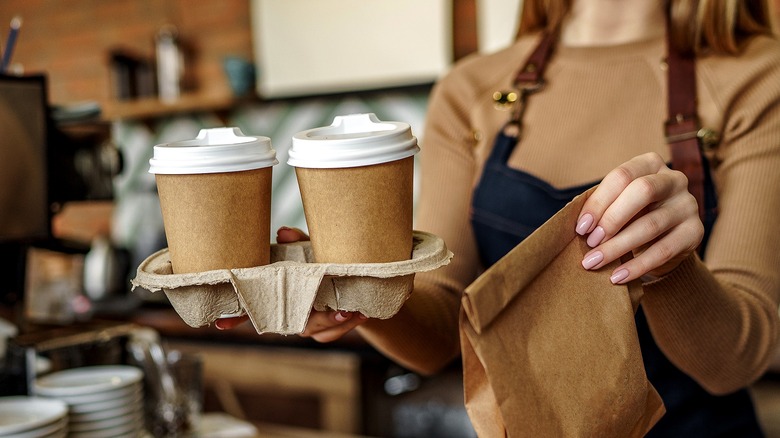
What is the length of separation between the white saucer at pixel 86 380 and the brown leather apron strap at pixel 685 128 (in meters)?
0.95

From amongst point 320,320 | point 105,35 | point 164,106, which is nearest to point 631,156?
point 320,320

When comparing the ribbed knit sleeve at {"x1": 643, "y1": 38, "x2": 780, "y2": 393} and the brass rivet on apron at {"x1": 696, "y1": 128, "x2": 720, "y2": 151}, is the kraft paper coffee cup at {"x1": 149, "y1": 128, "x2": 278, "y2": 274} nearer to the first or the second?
the ribbed knit sleeve at {"x1": 643, "y1": 38, "x2": 780, "y2": 393}

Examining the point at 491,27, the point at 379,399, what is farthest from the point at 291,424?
the point at 491,27

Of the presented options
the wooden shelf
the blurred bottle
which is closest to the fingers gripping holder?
the wooden shelf

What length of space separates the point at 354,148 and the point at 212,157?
13cm

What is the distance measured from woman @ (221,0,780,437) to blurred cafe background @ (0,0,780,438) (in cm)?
55

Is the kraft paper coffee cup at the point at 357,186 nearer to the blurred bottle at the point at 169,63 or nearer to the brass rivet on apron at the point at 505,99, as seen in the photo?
the brass rivet on apron at the point at 505,99

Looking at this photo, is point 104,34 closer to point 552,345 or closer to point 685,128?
point 685,128

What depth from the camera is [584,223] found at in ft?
2.48

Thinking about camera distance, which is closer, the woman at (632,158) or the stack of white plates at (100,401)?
the woman at (632,158)

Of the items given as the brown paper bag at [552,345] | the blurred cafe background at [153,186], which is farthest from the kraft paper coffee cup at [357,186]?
the blurred cafe background at [153,186]

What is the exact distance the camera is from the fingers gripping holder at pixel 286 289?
72 cm

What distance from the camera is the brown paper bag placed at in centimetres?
70

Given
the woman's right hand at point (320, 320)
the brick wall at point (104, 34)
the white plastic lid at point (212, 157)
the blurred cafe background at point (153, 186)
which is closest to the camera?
the white plastic lid at point (212, 157)
